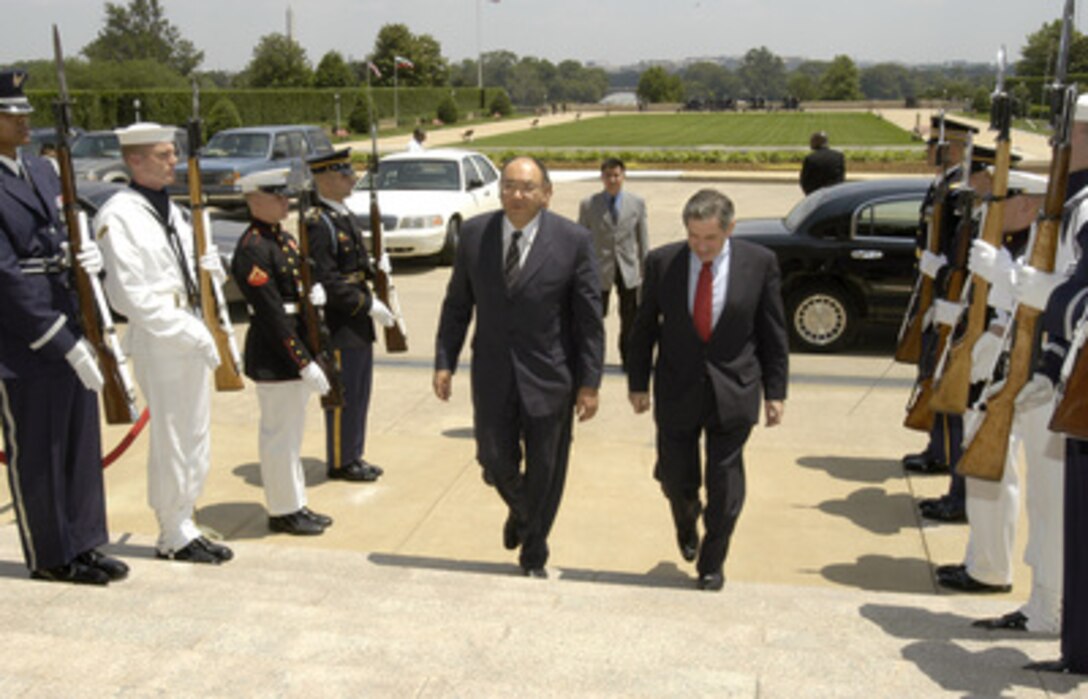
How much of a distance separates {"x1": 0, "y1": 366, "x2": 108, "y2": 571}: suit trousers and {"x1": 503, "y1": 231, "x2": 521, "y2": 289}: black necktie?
6.12 feet

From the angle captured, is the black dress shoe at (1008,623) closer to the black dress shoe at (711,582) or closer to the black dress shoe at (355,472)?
the black dress shoe at (711,582)

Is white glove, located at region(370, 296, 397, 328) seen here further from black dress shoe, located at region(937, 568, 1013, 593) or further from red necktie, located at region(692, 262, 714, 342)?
black dress shoe, located at region(937, 568, 1013, 593)

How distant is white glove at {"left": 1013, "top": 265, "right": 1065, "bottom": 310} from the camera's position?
12.7 feet

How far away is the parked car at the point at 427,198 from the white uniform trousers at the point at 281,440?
8.44 metres

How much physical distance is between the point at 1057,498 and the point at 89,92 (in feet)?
162

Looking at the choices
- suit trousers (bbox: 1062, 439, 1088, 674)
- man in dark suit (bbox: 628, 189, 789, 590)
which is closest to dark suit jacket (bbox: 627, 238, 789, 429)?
man in dark suit (bbox: 628, 189, 789, 590)

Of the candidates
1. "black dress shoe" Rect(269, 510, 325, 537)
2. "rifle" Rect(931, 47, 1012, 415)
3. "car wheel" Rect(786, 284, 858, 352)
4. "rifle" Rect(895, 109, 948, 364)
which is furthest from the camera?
"car wheel" Rect(786, 284, 858, 352)

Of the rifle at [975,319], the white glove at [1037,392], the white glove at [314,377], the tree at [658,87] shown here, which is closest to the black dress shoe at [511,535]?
the white glove at [314,377]

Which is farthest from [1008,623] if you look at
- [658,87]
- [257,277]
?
[658,87]

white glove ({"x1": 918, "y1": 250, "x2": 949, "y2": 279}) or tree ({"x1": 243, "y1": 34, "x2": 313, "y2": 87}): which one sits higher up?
tree ({"x1": 243, "y1": 34, "x2": 313, "y2": 87})

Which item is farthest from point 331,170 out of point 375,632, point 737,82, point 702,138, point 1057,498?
point 737,82

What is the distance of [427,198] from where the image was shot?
15305mm

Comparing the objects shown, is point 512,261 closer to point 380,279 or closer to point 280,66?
point 380,279

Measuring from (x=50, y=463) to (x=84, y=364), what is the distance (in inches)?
18.7
